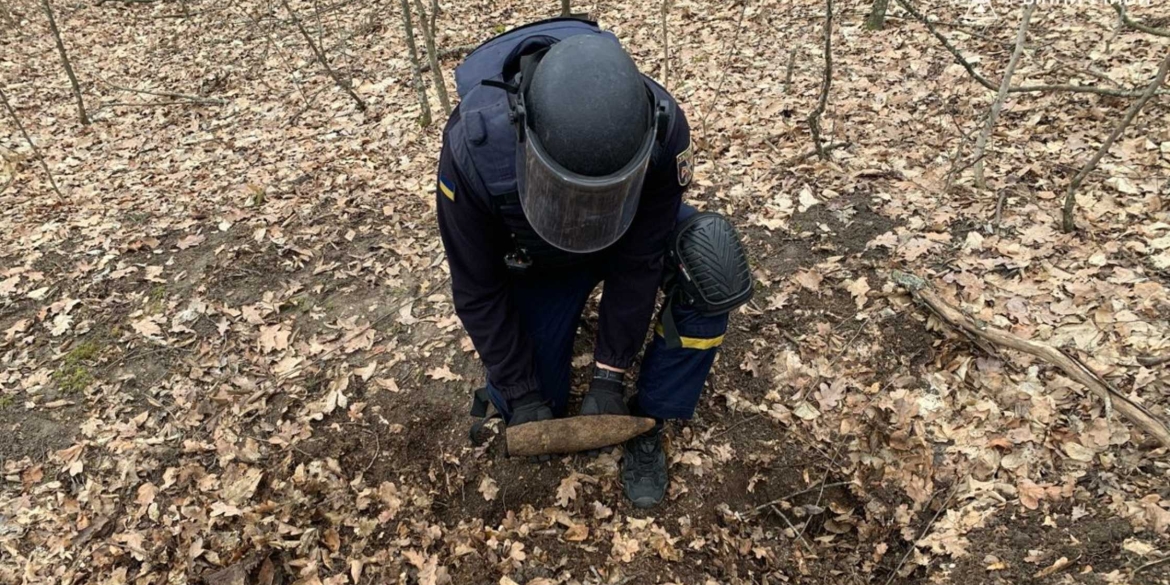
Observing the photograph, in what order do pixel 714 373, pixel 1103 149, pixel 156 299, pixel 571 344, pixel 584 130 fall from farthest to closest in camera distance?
pixel 156 299 < pixel 714 373 < pixel 1103 149 < pixel 571 344 < pixel 584 130

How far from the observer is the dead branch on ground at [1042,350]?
257 cm

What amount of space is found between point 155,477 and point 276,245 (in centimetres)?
187

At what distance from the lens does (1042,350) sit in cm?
286

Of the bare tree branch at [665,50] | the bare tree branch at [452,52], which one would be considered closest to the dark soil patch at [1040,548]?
the bare tree branch at [665,50]

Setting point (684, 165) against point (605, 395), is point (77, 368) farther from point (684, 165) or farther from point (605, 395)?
point (684, 165)

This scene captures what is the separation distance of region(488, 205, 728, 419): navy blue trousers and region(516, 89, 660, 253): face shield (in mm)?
836

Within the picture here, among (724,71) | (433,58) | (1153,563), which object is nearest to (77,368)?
(433,58)

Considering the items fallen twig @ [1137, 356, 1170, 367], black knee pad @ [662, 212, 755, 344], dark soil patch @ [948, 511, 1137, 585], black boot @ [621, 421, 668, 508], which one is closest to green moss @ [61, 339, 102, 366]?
black boot @ [621, 421, 668, 508]

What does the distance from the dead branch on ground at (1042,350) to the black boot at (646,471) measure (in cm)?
158

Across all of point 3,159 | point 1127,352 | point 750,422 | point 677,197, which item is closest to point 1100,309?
point 1127,352

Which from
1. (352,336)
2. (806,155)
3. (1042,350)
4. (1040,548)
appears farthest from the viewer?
(806,155)

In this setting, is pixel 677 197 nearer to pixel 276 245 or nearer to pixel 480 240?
pixel 480 240

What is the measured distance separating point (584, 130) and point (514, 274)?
1.19 meters

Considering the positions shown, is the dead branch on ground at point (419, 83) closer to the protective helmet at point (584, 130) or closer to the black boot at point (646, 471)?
the black boot at point (646, 471)
